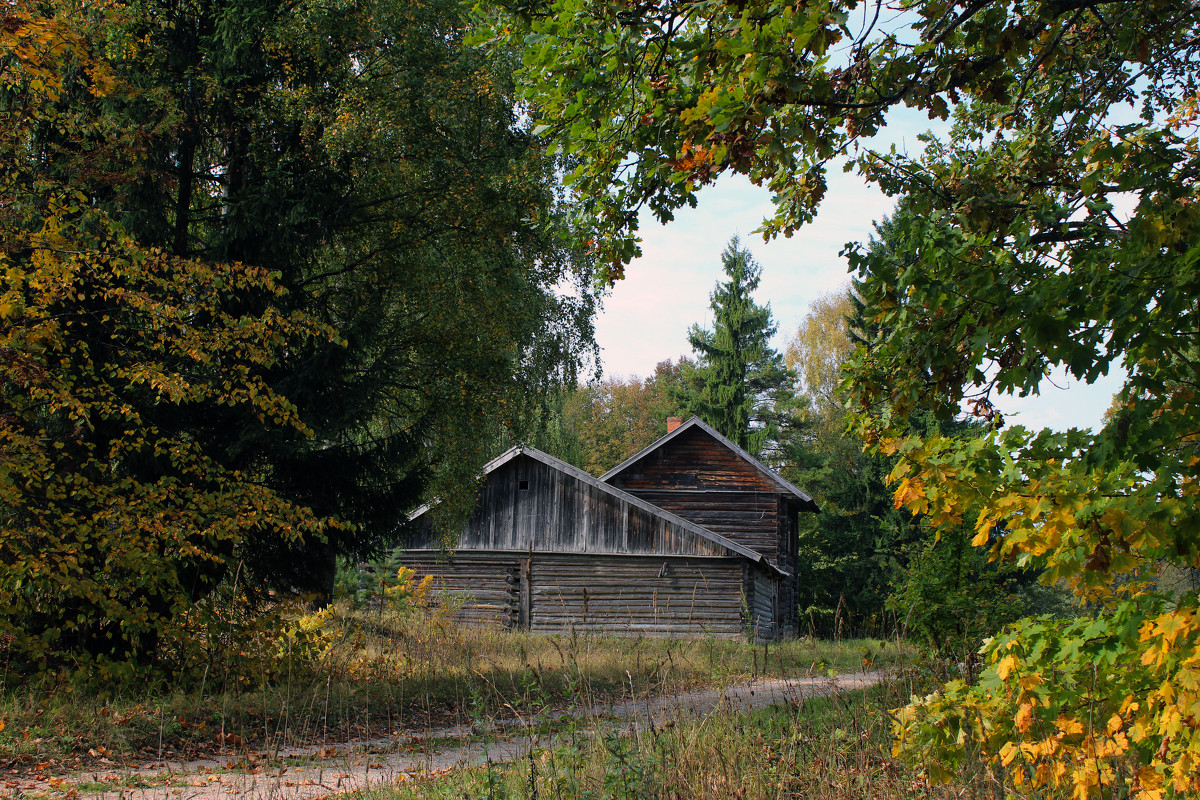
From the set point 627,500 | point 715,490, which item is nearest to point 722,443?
point 715,490

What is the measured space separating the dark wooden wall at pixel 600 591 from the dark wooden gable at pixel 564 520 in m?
0.46

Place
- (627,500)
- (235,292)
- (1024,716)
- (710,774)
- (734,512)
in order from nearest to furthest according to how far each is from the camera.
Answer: (1024,716), (710,774), (235,292), (627,500), (734,512)

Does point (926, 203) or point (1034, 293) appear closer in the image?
point (1034, 293)

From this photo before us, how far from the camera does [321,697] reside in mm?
10539

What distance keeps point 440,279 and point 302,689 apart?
236 inches

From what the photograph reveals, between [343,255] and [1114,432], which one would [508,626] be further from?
[1114,432]

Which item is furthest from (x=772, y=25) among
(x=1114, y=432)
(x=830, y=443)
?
(x=830, y=443)

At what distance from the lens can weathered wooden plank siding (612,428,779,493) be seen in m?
28.2

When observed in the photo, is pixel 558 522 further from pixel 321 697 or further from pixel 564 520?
pixel 321 697

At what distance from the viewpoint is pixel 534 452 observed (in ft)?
76.2

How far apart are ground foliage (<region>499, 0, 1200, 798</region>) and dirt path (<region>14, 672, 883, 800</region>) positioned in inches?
78.6

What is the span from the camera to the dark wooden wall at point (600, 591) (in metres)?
22.8

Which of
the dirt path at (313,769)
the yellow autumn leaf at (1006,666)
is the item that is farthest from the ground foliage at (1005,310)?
the dirt path at (313,769)

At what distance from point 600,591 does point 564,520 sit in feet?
7.04
